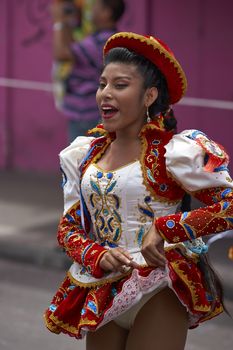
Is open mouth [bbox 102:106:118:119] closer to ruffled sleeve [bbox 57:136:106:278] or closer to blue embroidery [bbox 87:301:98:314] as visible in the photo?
ruffled sleeve [bbox 57:136:106:278]

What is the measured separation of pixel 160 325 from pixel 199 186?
52 cm

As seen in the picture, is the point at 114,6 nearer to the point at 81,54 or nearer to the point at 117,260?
the point at 81,54

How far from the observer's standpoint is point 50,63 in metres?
12.3

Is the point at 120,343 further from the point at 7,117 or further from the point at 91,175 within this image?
the point at 7,117

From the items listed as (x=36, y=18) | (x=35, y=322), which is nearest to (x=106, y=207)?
(x=35, y=322)

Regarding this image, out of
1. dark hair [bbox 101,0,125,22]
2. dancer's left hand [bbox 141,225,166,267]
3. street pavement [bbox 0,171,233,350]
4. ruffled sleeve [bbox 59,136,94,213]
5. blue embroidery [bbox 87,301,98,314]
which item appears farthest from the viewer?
dark hair [bbox 101,0,125,22]

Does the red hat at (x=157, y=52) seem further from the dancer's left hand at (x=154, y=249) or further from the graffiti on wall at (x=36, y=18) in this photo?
the graffiti on wall at (x=36, y=18)

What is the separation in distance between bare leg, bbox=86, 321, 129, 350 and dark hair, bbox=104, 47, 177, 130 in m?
0.78

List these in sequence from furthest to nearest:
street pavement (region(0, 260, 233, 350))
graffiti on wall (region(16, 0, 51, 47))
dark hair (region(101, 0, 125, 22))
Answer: graffiti on wall (region(16, 0, 51, 47)) < dark hair (region(101, 0, 125, 22)) < street pavement (region(0, 260, 233, 350))

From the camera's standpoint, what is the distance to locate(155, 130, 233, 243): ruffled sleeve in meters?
3.60

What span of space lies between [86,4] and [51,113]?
404 centimetres

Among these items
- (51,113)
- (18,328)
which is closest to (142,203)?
(18,328)

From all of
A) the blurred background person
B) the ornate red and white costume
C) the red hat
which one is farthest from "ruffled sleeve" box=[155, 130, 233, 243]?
the blurred background person

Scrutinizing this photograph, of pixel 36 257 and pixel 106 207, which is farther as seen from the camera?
pixel 36 257
